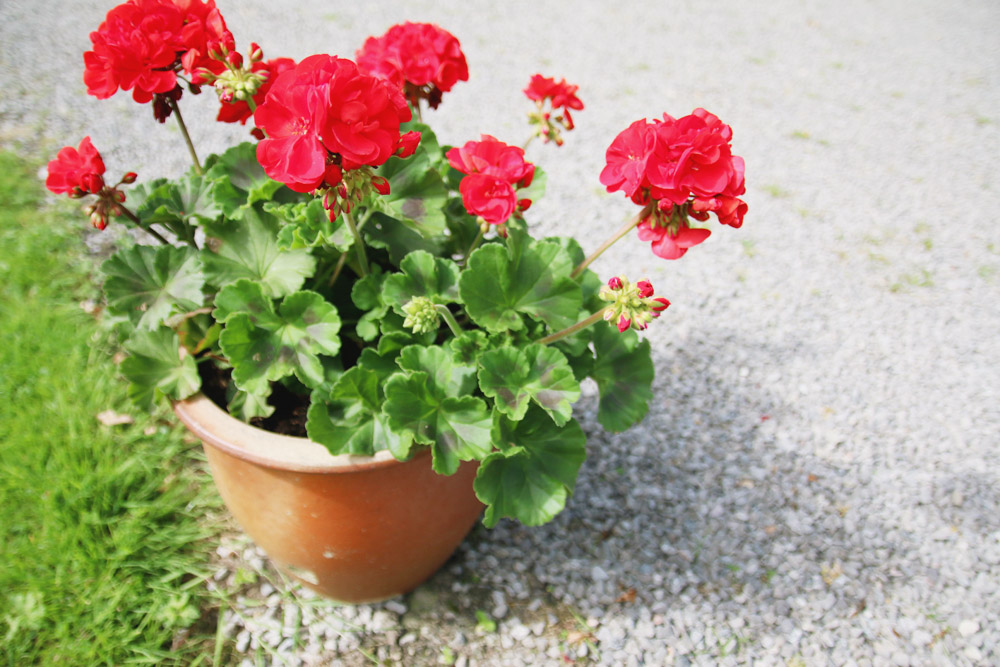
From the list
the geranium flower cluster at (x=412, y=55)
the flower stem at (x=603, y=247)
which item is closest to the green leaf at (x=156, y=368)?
the geranium flower cluster at (x=412, y=55)

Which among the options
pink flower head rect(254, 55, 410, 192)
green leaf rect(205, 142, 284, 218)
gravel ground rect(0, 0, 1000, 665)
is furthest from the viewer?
gravel ground rect(0, 0, 1000, 665)

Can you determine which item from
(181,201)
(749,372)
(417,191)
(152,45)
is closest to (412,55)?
(417,191)

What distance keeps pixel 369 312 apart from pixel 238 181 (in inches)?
17.1

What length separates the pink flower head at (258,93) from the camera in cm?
131

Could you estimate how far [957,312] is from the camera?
10.1ft

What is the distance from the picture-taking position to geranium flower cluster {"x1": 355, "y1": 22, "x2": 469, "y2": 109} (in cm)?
149

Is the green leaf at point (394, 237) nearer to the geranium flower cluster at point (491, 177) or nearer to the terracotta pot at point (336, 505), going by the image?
the geranium flower cluster at point (491, 177)

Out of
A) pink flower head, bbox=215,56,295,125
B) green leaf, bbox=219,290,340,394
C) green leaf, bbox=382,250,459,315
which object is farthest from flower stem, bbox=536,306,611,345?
pink flower head, bbox=215,56,295,125

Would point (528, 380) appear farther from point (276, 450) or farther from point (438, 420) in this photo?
point (276, 450)

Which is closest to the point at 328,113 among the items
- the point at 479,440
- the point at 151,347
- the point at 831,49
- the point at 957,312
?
the point at 479,440

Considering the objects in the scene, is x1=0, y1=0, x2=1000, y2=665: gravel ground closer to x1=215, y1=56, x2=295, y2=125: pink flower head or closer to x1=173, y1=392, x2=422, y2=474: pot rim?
x1=173, y1=392, x2=422, y2=474: pot rim

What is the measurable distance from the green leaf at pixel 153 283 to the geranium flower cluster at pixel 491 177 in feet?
2.10

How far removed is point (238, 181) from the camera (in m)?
1.59

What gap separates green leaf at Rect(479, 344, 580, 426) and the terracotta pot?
0.21 meters
